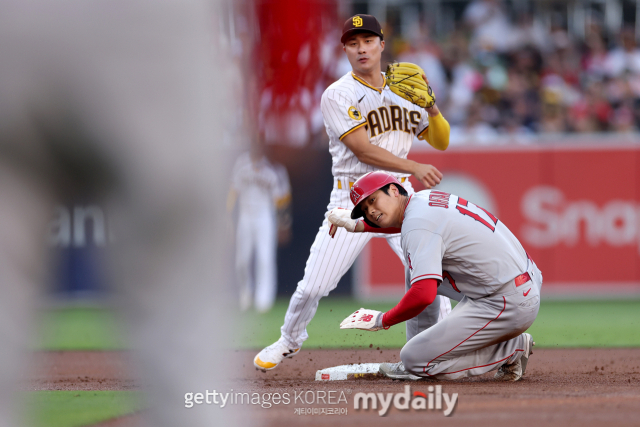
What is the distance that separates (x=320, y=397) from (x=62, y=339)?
13.8ft

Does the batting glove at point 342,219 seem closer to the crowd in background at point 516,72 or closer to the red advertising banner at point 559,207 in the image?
the red advertising banner at point 559,207

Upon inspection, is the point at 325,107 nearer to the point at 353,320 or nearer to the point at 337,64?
the point at 353,320

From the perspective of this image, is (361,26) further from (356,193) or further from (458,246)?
(458,246)

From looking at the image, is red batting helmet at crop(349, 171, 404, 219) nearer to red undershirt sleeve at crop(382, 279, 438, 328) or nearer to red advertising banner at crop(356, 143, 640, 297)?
red undershirt sleeve at crop(382, 279, 438, 328)

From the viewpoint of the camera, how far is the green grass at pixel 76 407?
3252mm

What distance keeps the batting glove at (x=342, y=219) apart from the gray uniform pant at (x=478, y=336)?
73 cm

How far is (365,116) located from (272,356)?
5.20 ft

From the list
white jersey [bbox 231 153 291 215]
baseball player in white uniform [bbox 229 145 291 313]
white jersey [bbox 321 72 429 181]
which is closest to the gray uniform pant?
white jersey [bbox 321 72 429 181]

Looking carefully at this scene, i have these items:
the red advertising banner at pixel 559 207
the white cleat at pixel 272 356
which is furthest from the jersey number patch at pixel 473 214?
the red advertising banner at pixel 559 207

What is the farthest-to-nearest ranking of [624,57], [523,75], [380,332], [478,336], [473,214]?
[624,57], [523,75], [380,332], [478,336], [473,214]

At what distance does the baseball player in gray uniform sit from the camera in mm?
3641

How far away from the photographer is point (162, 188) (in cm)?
124

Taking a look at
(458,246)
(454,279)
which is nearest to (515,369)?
(454,279)

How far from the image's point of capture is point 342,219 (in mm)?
4066
